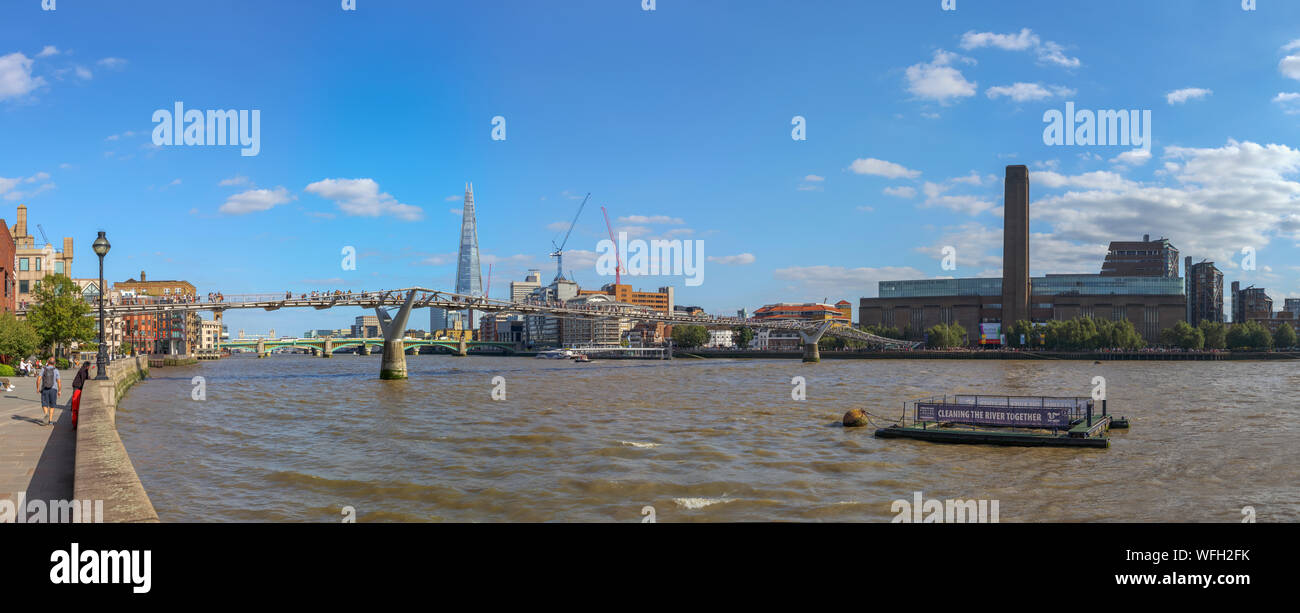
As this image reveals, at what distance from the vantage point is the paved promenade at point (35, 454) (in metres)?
12.5

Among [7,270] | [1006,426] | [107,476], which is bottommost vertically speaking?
[1006,426]

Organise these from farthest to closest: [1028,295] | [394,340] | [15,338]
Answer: [1028,295] → [394,340] → [15,338]

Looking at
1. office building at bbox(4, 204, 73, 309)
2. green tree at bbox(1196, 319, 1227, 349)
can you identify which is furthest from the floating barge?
green tree at bbox(1196, 319, 1227, 349)

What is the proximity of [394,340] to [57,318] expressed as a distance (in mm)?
26863

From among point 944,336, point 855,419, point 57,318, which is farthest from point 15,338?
point 944,336

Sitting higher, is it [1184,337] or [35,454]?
[35,454]

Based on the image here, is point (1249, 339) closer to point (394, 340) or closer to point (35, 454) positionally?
point (394, 340)

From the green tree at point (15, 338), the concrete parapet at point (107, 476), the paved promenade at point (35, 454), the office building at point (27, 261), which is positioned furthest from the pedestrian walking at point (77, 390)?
the office building at point (27, 261)

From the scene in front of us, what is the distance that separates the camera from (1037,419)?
28.7 metres

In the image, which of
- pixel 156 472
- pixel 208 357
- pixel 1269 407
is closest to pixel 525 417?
pixel 156 472

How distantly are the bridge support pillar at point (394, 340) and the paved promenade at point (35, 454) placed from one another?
45.4m

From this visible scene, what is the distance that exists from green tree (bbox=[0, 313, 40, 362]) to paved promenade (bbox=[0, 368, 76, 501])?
3278cm

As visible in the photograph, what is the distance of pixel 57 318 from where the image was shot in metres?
65.8

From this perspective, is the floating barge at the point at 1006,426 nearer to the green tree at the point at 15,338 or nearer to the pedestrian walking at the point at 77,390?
the pedestrian walking at the point at 77,390
